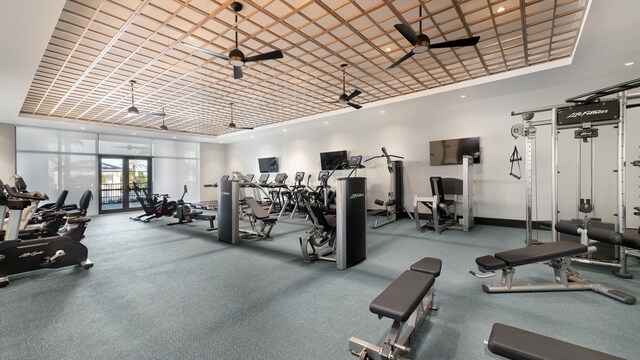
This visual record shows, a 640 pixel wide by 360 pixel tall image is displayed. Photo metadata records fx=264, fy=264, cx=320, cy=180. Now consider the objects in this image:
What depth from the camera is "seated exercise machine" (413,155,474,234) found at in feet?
20.5

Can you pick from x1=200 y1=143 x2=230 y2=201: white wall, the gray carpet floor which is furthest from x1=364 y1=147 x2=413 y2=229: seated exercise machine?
x1=200 y1=143 x2=230 y2=201: white wall

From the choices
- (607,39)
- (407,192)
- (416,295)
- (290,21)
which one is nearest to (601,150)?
(607,39)

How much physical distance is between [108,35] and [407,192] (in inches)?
313

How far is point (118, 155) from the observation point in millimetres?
10898

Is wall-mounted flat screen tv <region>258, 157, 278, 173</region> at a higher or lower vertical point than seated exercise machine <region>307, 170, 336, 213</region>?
higher

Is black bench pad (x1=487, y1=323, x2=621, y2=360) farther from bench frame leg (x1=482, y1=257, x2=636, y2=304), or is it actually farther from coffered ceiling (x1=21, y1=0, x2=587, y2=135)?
coffered ceiling (x1=21, y1=0, x2=587, y2=135)

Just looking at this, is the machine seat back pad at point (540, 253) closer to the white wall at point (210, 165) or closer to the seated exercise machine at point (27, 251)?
the seated exercise machine at point (27, 251)

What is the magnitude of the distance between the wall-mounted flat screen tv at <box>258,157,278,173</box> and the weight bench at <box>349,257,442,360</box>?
10.4 metres

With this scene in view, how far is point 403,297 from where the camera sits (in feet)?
6.08

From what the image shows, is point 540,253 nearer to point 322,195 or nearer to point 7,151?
point 322,195

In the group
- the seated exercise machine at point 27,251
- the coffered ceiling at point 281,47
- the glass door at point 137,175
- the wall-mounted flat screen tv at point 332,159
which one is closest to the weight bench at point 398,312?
the coffered ceiling at point 281,47

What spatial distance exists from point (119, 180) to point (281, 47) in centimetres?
1023

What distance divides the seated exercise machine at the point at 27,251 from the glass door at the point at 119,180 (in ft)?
23.5

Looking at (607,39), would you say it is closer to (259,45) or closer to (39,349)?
(259,45)
